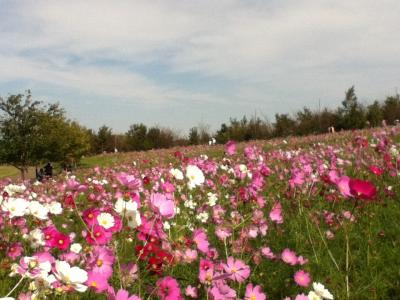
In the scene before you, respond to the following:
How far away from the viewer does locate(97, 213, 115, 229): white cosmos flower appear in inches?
76.5

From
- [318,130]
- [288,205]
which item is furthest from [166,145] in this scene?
[288,205]

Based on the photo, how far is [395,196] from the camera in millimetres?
5012

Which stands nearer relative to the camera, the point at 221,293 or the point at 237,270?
the point at 221,293

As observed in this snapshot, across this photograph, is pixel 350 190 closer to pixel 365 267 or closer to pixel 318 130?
pixel 365 267

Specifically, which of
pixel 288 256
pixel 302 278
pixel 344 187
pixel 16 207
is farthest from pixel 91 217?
pixel 288 256

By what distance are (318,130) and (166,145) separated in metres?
18.1

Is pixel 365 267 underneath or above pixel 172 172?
underneath

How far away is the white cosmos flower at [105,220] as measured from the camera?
1.94 m

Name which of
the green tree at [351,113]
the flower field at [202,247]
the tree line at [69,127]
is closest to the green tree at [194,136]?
the tree line at [69,127]

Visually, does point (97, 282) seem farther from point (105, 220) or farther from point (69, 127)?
point (69, 127)

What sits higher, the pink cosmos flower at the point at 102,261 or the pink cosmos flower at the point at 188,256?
the pink cosmos flower at the point at 102,261

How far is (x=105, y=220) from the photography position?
1961 mm

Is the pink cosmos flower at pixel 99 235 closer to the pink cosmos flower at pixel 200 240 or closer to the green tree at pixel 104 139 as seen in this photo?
the pink cosmos flower at pixel 200 240

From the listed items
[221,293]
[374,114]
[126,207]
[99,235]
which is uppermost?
[374,114]
